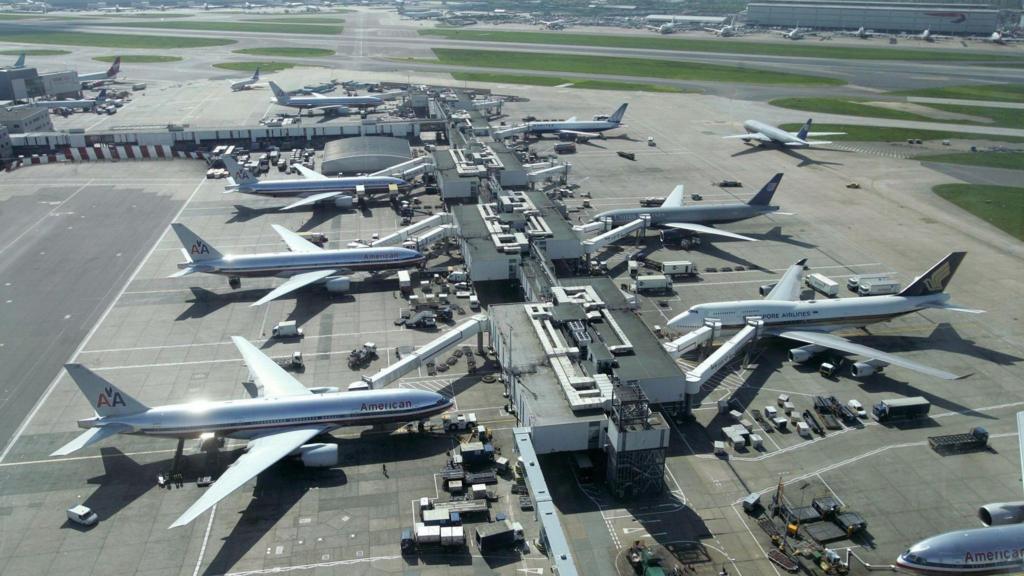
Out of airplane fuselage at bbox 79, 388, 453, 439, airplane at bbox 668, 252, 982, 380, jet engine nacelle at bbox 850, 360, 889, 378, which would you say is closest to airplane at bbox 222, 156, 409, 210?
airplane fuselage at bbox 79, 388, 453, 439

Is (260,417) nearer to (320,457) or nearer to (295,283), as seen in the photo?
(320,457)

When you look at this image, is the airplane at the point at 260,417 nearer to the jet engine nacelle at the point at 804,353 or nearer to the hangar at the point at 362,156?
the jet engine nacelle at the point at 804,353

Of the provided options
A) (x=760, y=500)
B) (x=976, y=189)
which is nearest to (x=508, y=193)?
(x=760, y=500)

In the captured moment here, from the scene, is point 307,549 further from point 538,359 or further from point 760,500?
point 760,500

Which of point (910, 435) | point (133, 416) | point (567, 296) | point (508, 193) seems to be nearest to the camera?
point (133, 416)

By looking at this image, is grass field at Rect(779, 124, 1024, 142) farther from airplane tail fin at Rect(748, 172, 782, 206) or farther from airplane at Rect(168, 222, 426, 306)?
airplane at Rect(168, 222, 426, 306)

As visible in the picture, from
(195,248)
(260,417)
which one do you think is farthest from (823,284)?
(195,248)
